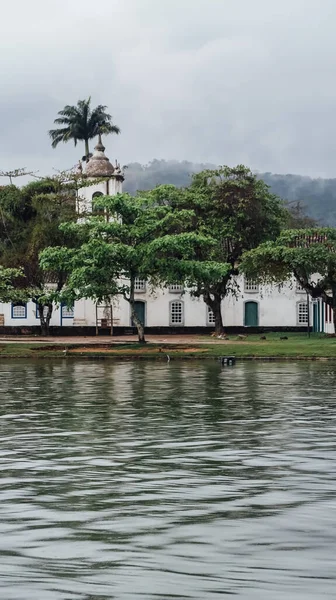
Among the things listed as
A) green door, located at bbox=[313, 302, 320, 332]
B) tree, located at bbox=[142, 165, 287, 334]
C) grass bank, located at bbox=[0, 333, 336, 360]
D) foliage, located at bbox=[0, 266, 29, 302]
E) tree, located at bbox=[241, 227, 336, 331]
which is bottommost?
grass bank, located at bbox=[0, 333, 336, 360]

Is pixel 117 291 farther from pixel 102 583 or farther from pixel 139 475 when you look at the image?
pixel 102 583

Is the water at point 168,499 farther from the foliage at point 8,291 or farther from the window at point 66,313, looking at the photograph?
the window at point 66,313

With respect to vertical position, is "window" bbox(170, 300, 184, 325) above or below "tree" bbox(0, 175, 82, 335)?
below

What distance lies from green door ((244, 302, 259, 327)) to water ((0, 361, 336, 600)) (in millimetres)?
60737

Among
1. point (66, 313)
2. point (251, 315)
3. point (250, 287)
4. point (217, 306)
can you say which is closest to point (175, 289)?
point (250, 287)

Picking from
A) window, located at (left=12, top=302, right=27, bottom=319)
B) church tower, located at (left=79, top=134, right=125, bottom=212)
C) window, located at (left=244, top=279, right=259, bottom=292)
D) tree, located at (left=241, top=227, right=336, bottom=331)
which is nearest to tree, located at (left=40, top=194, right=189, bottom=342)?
tree, located at (left=241, top=227, right=336, bottom=331)

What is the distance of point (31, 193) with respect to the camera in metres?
86.8

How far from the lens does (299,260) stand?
6391 cm

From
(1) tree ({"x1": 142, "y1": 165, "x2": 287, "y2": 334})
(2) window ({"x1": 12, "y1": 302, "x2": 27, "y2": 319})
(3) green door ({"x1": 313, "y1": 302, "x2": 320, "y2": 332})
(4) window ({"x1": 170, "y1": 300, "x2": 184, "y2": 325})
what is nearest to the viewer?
(1) tree ({"x1": 142, "y1": 165, "x2": 287, "y2": 334})

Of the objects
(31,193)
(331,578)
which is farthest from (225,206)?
(331,578)

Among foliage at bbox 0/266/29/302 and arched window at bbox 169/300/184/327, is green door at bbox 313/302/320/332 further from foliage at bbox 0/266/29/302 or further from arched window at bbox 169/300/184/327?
foliage at bbox 0/266/29/302

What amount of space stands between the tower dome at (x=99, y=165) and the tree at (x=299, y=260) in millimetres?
22668

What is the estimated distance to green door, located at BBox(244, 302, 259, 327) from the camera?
88.4 metres

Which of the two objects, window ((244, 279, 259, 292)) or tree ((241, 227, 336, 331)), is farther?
window ((244, 279, 259, 292))
